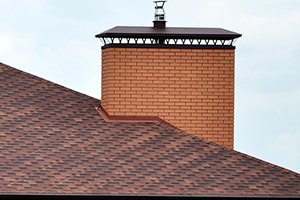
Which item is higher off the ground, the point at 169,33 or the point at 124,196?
the point at 169,33

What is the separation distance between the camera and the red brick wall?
2291 centimetres

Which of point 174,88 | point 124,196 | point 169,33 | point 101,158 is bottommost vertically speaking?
point 124,196

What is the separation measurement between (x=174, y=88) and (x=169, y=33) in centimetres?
200

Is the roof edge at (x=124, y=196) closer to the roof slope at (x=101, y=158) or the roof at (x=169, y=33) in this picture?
the roof slope at (x=101, y=158)

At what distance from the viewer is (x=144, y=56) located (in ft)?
75.3

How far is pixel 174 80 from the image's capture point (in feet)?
75.7

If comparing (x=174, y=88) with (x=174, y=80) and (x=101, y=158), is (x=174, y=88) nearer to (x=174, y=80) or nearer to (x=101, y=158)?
(x=174, y=80)

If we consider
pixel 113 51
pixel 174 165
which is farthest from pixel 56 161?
pixel 113 51

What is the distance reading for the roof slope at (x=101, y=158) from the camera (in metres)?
18.3

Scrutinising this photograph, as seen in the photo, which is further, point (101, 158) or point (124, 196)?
point (101, 158)

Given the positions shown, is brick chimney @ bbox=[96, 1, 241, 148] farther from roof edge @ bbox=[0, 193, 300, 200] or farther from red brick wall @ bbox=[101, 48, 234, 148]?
roof edge @ bbox=[0, 193, 300, 200]

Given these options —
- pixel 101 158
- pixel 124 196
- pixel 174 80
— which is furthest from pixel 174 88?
pixel 124 196

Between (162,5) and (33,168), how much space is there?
9032mm

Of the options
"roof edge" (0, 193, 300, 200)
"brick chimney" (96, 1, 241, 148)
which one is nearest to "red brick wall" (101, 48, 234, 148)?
"brick chimney" (96, 1, 241, 148)
